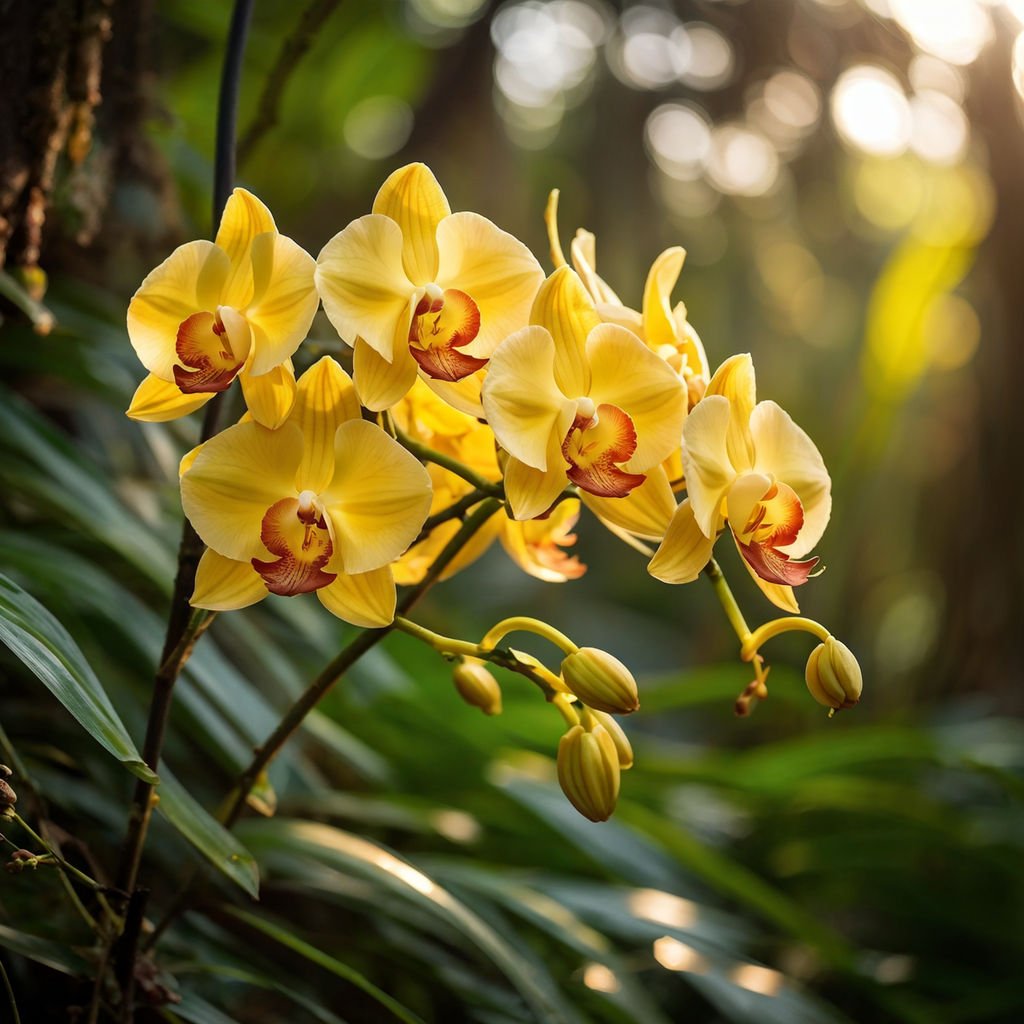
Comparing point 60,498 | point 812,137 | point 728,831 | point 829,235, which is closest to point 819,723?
point 728,831

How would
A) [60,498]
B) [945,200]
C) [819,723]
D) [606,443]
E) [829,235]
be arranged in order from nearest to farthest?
[606,443]
[60,498]
[819,723]
[945,200]
[829,235]

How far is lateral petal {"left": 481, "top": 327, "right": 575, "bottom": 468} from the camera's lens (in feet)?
1.13

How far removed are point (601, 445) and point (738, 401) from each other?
59 mm

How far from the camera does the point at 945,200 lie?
2.17 m

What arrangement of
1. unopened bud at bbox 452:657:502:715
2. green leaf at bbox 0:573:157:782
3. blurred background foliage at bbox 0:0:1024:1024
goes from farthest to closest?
blurred background foliage at bbox 0:0:1024:1024, unopened bud at bbox 452:657:502:715, green leaf at bbox 0:573:157:782

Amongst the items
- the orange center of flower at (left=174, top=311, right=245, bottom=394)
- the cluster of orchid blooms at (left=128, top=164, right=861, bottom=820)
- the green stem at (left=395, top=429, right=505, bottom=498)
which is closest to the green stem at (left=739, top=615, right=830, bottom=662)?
the cluster of orchid blooms at (left=128, top=164, right=861, bottom=820)

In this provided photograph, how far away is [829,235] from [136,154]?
2.40 metres

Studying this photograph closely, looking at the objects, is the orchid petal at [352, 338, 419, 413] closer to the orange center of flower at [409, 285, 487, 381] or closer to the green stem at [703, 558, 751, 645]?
the orange center of flower at [409, 285, 487, 381]

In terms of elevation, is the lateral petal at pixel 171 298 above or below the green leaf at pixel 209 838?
above

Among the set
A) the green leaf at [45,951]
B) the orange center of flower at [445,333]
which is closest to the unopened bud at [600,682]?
the orange center of flower at [445,333]

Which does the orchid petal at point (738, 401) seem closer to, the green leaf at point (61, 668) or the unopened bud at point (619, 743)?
the unopened bud at point (619, 743)

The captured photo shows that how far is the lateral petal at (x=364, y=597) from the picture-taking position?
0.37m

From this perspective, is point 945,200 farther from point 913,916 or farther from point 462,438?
point 462,438

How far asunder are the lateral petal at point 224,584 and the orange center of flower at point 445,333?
0.10m
